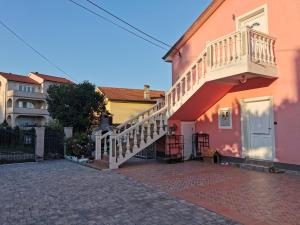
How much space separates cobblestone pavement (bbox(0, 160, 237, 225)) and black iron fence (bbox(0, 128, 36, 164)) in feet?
13.7

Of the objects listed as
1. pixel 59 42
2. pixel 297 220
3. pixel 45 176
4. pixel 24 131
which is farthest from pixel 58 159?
pixel 297 220

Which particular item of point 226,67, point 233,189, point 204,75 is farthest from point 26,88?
point 233,189

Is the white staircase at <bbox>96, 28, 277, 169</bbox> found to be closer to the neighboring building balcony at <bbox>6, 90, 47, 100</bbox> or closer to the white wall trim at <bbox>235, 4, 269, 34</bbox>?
the white wall trim at <bbox>235, 4, 269, 34</bbox>

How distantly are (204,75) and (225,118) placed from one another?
2.25m

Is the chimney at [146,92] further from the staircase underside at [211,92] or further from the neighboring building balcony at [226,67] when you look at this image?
the neighboring building balcony at [226,67]

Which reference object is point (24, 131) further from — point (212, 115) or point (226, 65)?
point (226, 65)

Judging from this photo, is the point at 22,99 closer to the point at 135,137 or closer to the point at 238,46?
the point at 135,137

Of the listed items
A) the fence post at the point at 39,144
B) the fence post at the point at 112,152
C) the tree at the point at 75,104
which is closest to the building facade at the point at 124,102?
the tree at the point at 75,104

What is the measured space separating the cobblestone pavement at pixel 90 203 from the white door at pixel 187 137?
4.22 m

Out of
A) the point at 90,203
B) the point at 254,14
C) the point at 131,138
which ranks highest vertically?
the point at 254,14

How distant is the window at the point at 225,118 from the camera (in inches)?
412

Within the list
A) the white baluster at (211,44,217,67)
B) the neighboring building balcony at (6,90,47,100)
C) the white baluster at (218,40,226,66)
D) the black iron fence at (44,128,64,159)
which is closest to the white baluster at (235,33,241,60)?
the white baluster at (218,40,226,66)

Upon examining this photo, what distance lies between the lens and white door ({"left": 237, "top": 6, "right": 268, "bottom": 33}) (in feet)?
30.1

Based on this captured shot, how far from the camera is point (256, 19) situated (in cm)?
959
